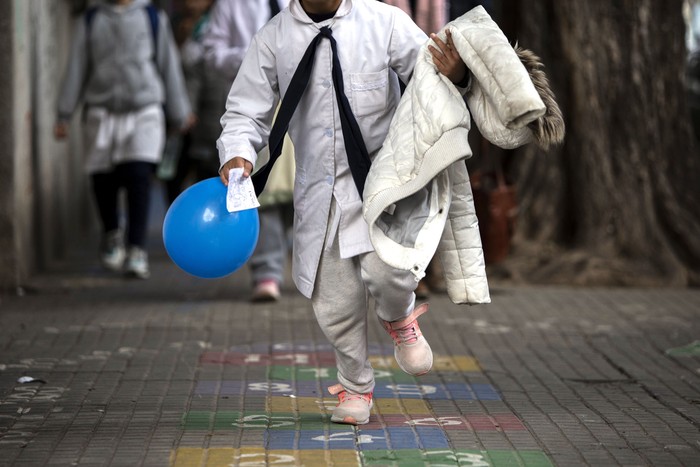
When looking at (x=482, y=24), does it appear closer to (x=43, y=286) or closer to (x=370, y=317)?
(x=370, y=317)

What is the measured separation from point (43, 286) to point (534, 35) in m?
3.97

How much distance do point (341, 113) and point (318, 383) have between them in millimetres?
1559

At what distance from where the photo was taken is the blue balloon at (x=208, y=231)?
5137 mm

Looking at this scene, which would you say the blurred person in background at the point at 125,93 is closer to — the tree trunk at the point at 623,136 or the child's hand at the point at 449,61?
the tree trunk at the point at 623,136

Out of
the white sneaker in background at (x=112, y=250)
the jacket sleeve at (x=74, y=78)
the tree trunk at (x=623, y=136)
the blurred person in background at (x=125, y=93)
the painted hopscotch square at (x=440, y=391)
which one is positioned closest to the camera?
the painted hopscotch square at (x=440, y=391)

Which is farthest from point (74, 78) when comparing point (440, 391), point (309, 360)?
point (440, 391)

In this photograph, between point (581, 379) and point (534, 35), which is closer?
point (581, 379)

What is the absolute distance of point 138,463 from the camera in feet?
15.8

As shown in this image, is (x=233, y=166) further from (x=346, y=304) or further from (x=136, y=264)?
(x=136, y=264)

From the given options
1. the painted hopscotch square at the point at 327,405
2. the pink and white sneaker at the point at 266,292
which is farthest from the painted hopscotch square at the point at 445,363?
the pink and white sneaker at the point at 266,292

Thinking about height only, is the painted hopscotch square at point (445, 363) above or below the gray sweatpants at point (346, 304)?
below

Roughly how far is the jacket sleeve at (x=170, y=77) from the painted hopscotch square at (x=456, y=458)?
5.75 meters

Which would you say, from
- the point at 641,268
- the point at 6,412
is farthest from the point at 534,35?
the point at 6,412

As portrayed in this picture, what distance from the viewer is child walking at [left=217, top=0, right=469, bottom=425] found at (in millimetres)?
5285
